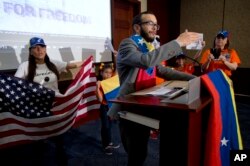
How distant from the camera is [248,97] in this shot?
5.36 meters

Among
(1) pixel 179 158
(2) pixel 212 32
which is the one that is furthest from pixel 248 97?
(1) pixel 179 158

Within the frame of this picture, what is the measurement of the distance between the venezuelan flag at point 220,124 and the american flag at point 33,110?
1.38m

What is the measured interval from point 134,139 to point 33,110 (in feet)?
3.37

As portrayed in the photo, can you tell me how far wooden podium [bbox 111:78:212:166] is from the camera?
1011mm

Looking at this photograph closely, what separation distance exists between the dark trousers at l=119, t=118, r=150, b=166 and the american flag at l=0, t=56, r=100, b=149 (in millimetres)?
894

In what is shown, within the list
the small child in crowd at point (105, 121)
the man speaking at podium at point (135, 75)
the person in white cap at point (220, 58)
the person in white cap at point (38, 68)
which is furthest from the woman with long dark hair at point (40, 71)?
the person in white cap at point (220, 58)

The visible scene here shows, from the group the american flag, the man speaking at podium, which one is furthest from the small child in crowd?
the man speaking at podium

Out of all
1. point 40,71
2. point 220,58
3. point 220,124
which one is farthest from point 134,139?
point 220,58

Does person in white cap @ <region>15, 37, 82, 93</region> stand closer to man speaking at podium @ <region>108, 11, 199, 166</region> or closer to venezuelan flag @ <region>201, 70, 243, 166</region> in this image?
man speaking at podium @ <region>108, 11, 199, 166</region>

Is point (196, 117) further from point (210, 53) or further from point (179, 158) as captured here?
point (210, 53)

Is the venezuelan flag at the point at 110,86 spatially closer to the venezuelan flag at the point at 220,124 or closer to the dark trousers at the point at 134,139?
the dark trousers at the point at 134,139

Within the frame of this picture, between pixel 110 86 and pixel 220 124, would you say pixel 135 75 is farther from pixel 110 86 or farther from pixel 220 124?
pixel 110 86

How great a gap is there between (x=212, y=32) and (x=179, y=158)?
5306mm

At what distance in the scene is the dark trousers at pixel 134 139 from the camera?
4.75 feet
